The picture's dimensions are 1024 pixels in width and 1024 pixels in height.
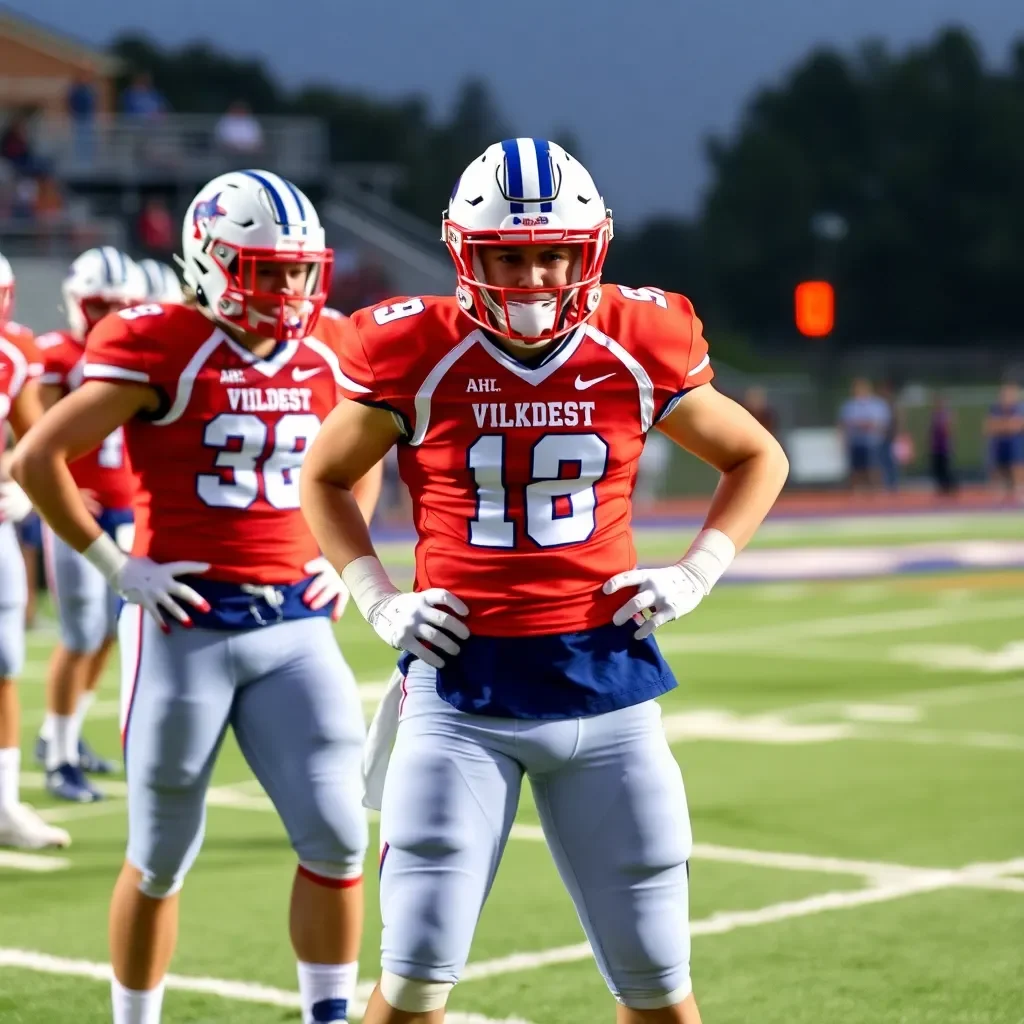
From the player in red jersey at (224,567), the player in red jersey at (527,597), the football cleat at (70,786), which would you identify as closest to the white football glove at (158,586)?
the player in red jersey at (224,567)

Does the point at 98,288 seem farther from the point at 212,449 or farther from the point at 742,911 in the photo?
the point at 742,911

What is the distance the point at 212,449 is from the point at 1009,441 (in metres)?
25.5

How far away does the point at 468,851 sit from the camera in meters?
3.71

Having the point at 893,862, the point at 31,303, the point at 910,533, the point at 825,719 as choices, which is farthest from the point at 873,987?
the point at 31,303

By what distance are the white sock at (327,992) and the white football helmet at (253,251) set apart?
4.75ft

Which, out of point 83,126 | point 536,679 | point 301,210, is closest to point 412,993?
point 536,679

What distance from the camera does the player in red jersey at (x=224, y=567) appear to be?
4.61m

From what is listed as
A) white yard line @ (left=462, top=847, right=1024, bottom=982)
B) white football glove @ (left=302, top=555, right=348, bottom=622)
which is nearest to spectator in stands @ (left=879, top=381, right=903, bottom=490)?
white yard line @ (left=462, top=847, right=1024, bottom=982)

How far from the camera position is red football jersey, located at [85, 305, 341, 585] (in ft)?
15.7

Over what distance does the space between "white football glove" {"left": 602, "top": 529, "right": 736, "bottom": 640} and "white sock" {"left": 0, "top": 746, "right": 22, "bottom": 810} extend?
3681 millimetres

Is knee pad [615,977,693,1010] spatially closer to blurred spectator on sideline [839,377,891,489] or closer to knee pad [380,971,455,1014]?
knee pad [380,971,455,1014]

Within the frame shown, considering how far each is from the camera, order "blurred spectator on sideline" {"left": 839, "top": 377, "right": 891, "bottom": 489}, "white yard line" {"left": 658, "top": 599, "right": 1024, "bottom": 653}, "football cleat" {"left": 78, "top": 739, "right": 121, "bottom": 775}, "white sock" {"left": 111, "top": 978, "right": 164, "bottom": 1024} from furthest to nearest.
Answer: "blurred spectator on sideline" {"left": 839, "top": 377, "right": 891, "bottom": 489} < "white yard line" {"left": 658, "top": 599, "right": 1024, "bottom": 653} < "football cleat" {"left": 78, "top": 739, "right": 121, "bottom": 775} < "white sock" {"left": 111, "top": 978, "right": 164, "bottom": 1024}

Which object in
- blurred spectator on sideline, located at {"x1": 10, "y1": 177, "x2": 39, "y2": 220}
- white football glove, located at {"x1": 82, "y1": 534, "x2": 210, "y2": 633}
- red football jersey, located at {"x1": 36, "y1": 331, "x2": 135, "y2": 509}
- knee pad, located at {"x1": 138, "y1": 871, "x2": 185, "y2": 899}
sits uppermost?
blurred spectator on sideline, located at {"x1": 10, "y1": 177, "x2": 39, "y2": 220}

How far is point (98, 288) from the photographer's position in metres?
8.12
